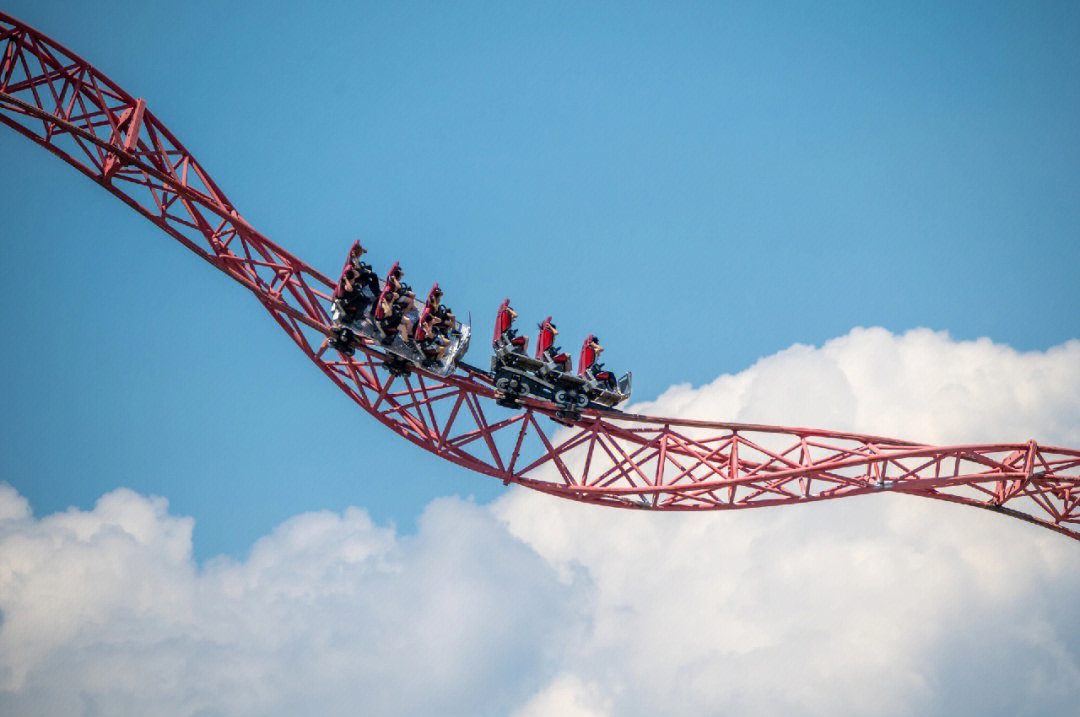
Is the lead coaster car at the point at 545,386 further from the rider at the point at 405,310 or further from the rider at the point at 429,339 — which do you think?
the rider at the point at 405,310

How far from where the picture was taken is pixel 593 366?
39.2 meters

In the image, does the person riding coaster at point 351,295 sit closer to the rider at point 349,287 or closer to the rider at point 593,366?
the rider at point 349,287

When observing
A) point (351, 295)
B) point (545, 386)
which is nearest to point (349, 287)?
point (351, 295)

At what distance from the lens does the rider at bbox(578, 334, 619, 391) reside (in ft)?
128

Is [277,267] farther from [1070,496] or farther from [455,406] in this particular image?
[1070,496]

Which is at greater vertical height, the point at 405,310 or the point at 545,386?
the point at 405,310

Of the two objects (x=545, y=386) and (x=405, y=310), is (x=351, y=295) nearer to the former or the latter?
(x=405, y=310)

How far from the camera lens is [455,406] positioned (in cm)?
3872

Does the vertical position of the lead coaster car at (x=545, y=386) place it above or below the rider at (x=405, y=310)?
below

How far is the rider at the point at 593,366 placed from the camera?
39125 mm

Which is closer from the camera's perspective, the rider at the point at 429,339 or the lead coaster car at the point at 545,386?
the rider at the point at 429,339

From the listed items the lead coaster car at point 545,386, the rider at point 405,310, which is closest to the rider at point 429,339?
the rider at point 405,310

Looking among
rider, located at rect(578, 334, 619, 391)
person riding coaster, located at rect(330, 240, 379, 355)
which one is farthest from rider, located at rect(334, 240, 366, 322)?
rider, located at rect(578, 334, 619, 391)

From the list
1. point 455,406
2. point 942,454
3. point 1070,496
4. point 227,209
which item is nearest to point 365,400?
point 455,406
